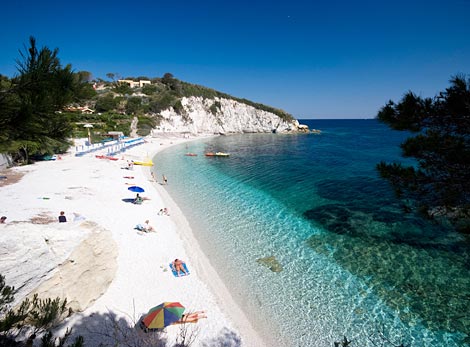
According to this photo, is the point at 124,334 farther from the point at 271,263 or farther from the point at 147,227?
the point at 147,227

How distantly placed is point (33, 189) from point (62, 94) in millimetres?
16300

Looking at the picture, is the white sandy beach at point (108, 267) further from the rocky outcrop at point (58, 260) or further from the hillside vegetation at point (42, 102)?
the hillside vegetation at point (42, 102)

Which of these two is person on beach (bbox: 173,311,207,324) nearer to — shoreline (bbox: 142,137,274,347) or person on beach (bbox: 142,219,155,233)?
shoreline (bbox: 142,137,274,347)

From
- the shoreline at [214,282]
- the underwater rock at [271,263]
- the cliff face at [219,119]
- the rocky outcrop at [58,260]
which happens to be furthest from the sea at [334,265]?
the cliff face at [219,119]

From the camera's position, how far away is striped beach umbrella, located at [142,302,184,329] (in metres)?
6.82

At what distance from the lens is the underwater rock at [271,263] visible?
1063cm

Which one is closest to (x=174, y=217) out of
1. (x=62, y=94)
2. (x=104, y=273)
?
(x=104, y=273)

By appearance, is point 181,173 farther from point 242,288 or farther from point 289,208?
point 242,288

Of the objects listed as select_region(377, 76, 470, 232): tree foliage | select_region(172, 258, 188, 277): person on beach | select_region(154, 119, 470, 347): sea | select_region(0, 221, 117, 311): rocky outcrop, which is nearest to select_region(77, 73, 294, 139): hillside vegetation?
select_region(154, 119, 470, 347): sea

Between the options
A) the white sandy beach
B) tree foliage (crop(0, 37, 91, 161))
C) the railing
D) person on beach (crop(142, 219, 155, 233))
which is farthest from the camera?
the railing

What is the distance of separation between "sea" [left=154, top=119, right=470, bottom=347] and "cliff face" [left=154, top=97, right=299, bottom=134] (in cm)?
5459

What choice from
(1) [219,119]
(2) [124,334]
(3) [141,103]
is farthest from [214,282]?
(1) [219,119]

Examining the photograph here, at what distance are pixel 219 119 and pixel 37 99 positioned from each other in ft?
279

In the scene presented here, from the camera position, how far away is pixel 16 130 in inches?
144
